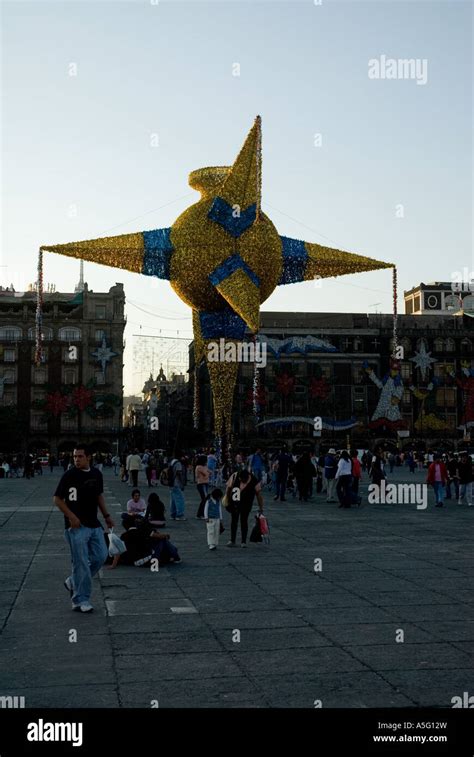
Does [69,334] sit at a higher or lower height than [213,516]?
higher

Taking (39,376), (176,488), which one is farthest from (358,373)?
(176,488)

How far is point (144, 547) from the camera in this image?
11.4 meters

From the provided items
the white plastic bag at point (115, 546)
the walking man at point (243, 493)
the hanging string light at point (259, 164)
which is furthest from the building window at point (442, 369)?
the white plastic bag at point (115, 546)

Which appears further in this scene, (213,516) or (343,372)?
(343,372)

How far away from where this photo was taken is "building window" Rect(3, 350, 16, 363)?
8031cm

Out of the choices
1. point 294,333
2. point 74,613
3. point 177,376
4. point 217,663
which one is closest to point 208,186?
point 74,613

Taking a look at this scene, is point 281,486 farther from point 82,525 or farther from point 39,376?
point 39,376

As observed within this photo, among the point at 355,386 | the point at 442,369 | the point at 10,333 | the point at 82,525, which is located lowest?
the point at 82,525

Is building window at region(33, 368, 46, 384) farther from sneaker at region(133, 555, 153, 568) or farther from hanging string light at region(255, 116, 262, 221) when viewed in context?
sneaker at region(133, 555, 153, 568)

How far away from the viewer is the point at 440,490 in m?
22.2

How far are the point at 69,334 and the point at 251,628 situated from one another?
75327 mm

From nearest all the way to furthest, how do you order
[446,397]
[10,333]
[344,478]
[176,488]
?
1. [176,488]
2. [344,478]
3. [10,333]
4. [446,397]

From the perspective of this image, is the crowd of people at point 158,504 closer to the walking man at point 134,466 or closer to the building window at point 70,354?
the walking man at point 134,466
